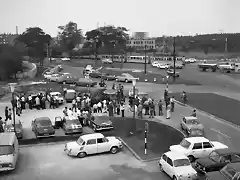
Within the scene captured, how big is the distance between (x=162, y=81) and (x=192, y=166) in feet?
114

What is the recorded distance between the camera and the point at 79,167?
18703 mm

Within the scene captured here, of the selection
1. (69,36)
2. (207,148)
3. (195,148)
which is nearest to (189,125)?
(207,148)

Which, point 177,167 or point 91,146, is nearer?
point 177,167

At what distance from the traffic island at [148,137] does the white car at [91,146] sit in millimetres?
1390

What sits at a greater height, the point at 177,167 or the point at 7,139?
the point at 7,139

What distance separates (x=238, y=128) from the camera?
25.7m

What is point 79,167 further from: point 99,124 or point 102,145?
point 99,124

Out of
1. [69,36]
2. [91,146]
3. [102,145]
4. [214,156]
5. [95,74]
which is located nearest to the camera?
[214,156]

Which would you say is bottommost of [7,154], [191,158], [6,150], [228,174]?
[191,158]

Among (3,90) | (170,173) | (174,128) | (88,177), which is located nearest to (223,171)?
(170,173)

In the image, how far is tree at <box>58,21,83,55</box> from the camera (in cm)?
12631

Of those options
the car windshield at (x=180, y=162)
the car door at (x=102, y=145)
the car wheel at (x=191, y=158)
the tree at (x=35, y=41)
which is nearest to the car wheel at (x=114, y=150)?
the car door at (x=102, y=145)

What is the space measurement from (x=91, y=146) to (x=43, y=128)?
4892 millimetres

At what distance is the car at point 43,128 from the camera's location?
23.0 m
